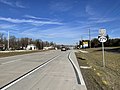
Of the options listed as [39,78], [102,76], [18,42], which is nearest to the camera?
[39,78]

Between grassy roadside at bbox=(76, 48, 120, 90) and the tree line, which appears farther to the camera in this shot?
the tree line

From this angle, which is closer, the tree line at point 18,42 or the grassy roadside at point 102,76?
the grassy roadside at point 102,76

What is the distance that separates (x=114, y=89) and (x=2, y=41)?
138181 mm

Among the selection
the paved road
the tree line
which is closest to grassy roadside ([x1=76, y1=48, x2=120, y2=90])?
the paved road

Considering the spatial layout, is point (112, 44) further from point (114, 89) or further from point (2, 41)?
point (114, 89)

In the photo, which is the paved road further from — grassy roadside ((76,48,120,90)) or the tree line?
the tree line

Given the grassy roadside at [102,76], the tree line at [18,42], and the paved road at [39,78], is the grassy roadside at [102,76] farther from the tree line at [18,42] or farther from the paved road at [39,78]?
the tree line at [18,42]

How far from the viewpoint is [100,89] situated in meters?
8.68

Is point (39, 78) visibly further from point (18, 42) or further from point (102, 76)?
point (18, 42)

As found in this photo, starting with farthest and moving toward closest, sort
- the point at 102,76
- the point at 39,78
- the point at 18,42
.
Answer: the point at 18,42 < the point at 102,76 < the point at 39,78

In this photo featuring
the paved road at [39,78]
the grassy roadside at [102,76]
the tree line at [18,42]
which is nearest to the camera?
the paved road at [39,78]

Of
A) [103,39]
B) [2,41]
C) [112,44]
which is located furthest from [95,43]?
[103,39]

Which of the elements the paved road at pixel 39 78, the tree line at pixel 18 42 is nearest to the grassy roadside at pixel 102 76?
the paved road at pixel 39 78

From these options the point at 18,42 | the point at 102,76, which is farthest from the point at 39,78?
the point at 18,42
